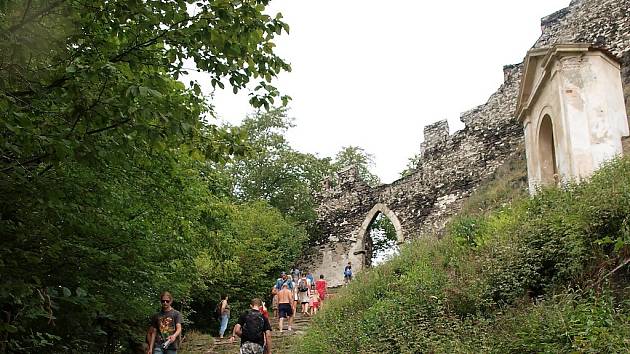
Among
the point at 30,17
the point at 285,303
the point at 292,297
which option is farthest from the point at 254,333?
the point at 292,297

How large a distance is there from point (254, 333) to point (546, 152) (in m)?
8.18

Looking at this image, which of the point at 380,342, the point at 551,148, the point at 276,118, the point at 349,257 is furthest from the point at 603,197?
the point at 276,118

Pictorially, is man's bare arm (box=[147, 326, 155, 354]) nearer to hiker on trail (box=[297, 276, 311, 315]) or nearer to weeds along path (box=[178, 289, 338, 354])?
weeds along path (box=[178, 289, 338, 354])

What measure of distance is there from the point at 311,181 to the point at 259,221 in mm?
6671

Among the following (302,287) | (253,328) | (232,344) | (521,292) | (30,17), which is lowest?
(232,344)

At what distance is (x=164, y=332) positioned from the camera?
792cm

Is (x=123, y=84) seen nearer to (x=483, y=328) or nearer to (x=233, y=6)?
(x=233, y=6)

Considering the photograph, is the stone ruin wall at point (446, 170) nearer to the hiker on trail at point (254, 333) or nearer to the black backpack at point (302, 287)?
the black backpack at point (302, 287)

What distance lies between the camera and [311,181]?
28.5 m

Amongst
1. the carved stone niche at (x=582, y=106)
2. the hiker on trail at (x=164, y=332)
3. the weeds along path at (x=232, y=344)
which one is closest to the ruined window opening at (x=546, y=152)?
the carved stone niche at (x=582, y=106)

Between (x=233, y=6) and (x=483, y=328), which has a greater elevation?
(x=233, y=6)

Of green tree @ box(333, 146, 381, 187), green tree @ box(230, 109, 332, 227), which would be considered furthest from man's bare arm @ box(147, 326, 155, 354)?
green tree @ box(333, 146, 381, 187)

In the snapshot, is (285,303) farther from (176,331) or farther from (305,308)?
(176,331)

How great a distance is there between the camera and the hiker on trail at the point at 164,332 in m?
7.87
